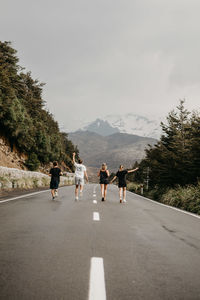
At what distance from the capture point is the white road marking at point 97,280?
2.78 m

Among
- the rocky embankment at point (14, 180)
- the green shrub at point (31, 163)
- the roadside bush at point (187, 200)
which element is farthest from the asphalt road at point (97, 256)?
the green shrub at point (31, 163)

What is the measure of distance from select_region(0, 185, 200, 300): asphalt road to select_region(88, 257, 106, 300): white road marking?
26 mm

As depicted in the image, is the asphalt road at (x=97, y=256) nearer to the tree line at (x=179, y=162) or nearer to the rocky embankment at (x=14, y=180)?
the tree line at (x=179, y=162)

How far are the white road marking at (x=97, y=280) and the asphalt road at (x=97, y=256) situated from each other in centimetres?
3

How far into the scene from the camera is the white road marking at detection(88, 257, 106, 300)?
2.78 m

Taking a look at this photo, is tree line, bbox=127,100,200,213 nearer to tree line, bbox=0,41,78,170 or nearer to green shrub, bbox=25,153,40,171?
tree line, bbox=0,41,78,170

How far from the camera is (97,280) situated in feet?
10.5

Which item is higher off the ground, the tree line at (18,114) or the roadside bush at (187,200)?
the tree line at (18,114)

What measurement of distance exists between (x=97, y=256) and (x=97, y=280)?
1.02 metres

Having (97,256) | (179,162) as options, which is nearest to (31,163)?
(179,162)

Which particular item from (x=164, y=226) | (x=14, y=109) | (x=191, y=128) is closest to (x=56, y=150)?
(x=14, y=109)

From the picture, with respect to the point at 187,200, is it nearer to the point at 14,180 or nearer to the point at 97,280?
the point at 97,280

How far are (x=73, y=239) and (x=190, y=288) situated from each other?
8.97 feet

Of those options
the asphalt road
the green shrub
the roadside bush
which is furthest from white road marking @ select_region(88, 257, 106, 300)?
the green shrub
